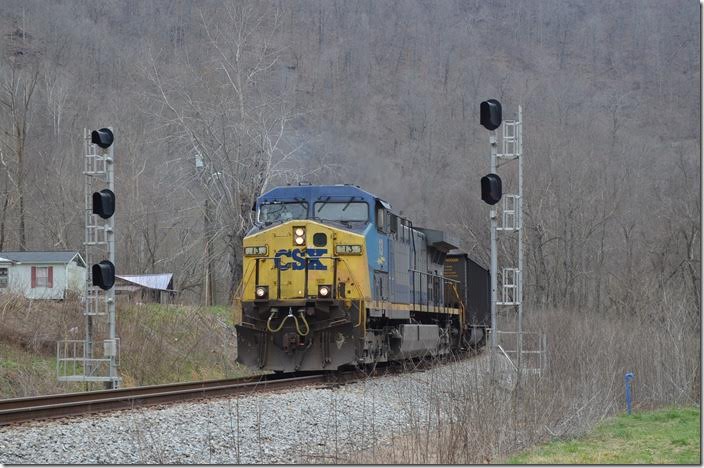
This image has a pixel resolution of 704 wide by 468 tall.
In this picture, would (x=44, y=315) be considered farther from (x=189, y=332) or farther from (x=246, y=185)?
(x=246, y=185)

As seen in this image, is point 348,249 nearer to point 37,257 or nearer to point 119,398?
point 119,398

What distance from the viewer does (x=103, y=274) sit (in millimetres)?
15867

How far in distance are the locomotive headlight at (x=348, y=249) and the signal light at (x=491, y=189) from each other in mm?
3244

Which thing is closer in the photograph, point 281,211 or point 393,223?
point 281,211

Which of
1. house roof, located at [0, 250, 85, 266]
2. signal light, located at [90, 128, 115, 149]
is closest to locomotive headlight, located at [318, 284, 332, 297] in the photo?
signal light, located at [90, 128, 115, 149]


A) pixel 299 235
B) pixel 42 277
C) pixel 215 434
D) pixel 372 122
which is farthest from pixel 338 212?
pixel 372 122

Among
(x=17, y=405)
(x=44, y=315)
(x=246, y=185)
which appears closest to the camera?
(x=17, y=405)

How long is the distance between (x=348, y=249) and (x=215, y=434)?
6.54 meters

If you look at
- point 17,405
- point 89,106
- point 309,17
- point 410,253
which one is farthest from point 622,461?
point 309,17

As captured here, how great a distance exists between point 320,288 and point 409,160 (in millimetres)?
27515

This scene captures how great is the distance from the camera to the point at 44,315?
22000 millimetres

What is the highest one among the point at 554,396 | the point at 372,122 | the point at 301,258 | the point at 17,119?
the point at 372,122

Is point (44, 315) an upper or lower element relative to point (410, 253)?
lower

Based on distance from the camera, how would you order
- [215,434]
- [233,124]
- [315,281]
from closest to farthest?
[215,434]
[315,281]
[233,124]
